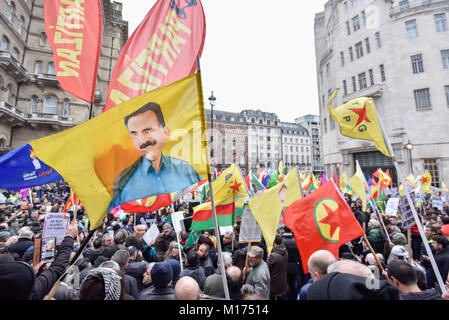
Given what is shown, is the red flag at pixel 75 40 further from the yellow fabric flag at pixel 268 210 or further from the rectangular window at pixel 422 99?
the rectangular window at pixel 422 99

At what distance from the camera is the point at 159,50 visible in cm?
487

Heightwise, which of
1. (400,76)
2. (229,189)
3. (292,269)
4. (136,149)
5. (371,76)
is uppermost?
(371,76)

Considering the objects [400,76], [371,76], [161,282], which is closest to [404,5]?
[371,76]

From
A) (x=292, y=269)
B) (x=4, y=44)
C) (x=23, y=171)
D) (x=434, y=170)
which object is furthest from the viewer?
(x=434, y=170)

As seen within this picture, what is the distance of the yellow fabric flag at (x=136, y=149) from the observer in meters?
2.39

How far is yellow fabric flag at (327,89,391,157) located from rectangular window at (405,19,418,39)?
28.7 metres

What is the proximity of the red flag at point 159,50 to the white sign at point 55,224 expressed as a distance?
2170 millimetres

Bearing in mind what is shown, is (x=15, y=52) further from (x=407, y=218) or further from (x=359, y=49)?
(x=359, y=49)

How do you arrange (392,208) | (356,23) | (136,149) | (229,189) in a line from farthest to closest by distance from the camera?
(356,23) → (392,208) → (229,189) → (136,149)

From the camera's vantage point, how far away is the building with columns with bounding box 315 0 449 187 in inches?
920

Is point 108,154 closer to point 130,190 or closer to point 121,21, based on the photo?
point 130,190

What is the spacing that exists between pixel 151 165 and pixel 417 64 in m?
32.0

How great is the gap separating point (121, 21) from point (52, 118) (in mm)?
18505

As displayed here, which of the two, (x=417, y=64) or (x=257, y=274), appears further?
(x=417, y=64)
